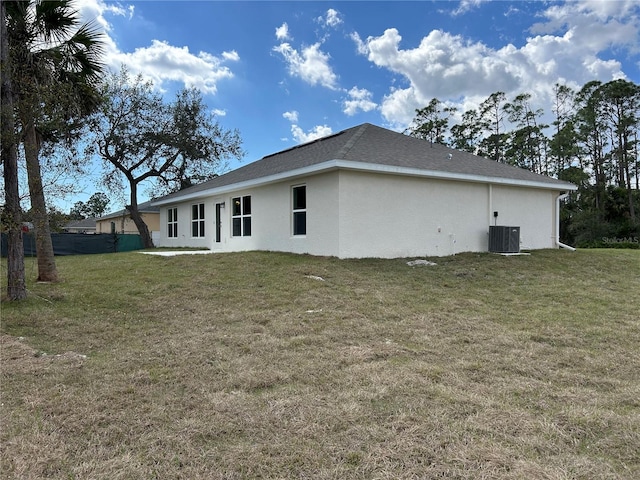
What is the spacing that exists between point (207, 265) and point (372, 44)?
11.2 meters

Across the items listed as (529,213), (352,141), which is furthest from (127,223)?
(529,213)

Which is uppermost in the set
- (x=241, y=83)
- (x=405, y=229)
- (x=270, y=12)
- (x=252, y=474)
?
(x=270, y=12)

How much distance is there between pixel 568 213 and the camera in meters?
32.4

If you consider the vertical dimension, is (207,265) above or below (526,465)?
above

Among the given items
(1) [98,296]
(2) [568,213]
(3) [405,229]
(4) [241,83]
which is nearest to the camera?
(1) [98,296]

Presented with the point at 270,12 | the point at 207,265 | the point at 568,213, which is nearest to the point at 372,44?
the point at 270,12

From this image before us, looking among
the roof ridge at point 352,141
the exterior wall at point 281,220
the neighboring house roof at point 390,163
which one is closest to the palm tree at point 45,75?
the neighboring house roof at point 390,163

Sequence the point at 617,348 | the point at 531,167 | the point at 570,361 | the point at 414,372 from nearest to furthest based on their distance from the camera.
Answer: the point at 414,372
the point at 570,361
the point at 617,348
the point at 531,167

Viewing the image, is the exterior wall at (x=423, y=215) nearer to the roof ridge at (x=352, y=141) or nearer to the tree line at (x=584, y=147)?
the roof ridge at (x=352, y=141)

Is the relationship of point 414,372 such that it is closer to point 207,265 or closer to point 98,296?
point 98,296

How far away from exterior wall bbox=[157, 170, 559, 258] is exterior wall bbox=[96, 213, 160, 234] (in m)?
17.2

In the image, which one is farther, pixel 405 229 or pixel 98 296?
pixel 405 229

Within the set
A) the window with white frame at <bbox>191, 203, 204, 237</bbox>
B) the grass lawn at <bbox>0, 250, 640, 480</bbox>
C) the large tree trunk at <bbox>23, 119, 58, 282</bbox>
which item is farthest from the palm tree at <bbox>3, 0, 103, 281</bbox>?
the window with white frame at <bbox>191, 203, 204, 237</bbox>

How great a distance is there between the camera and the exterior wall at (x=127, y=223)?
2975 cm
